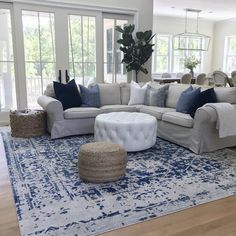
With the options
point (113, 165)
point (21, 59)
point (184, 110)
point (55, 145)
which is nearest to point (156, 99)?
point (184, 110)

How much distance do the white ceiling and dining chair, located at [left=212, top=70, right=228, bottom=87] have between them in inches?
80.1

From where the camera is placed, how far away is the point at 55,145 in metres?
3.77

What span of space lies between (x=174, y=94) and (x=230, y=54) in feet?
23.5

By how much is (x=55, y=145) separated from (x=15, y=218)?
5.95 ft

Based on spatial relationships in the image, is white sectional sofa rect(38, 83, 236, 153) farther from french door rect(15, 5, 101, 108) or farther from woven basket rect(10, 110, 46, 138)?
french door rect(15, 5, 101, 108)

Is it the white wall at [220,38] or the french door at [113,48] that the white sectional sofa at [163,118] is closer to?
the french door at [113,48]

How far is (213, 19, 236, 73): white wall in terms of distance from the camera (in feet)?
33.0

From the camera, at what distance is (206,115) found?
327 cm

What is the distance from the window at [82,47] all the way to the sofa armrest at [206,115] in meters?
3.11

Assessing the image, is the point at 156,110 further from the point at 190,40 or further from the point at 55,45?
the point at 190,40

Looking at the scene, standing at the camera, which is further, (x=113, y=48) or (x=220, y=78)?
(x=220, y=78)

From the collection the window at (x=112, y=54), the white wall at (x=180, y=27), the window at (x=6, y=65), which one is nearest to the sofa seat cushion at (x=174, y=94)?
the window at (x=112, y=54)

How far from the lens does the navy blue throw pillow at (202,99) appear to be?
3596 millimetres

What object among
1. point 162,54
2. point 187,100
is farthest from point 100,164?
point 162,54
